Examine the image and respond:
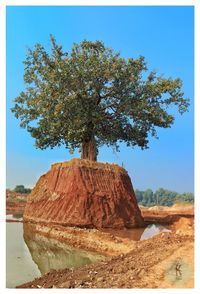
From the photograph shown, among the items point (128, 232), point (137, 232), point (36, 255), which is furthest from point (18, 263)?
point (137, 232)

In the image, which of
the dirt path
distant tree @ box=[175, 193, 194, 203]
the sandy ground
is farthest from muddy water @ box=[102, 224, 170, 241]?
distant tree @ box=[175, 193, 194, 203]

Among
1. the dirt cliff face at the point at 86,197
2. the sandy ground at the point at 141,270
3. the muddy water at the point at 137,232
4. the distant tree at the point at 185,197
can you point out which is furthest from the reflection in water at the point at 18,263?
the distant tree at the point at 185,197

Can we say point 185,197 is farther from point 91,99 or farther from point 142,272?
point 142,272

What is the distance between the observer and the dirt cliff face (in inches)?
699

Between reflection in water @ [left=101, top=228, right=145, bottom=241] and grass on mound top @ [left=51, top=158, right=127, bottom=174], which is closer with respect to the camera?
reflection in water @ [left=101, top=228, right=145, bottom=241]

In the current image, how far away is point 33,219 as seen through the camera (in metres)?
19.7

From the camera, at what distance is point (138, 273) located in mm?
8055

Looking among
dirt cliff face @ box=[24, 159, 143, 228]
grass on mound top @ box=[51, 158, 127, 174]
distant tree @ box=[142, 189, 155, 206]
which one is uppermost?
grass on mound top @ box=[51, 158, 127, 174]

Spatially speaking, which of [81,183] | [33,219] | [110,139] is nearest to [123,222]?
[81,183]

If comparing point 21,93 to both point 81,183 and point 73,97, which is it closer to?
point 73,97

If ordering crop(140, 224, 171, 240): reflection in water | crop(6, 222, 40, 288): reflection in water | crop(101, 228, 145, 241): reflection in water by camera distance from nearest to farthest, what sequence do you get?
crop(6, 222, 40, 288): reflection in water → crop(140, 224, 171, 240): reflection in water → crop(101, 228, 145, 241): reflection in water

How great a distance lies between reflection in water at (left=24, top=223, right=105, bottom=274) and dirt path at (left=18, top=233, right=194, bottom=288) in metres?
1.75

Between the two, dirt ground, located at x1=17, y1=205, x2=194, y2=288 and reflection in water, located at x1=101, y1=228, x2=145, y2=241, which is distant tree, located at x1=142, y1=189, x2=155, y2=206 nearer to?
reflection in water, located at x1=101, y1=228, x2=145, y2=241

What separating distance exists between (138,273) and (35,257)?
16.7 feet
